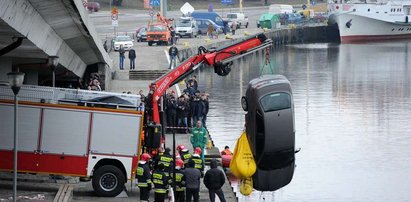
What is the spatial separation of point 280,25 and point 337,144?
74.5 m

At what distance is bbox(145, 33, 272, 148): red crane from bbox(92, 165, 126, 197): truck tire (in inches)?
182

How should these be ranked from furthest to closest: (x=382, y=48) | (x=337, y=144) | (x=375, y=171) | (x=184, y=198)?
(x=382, y=48) < (x=337, y=144) < (x=375, y=171) < (x=184, y=198)

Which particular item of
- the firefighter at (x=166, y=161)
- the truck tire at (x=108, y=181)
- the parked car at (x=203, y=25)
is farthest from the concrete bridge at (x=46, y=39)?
the parked car at (x=203, y=25)

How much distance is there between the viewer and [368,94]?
62.9 meters

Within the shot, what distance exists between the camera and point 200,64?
106ft

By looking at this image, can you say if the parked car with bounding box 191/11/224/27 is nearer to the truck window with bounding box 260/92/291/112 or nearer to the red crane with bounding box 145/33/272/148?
the red crane with bounding box 145/33/272/148

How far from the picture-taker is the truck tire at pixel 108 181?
26719 mm

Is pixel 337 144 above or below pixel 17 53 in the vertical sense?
below

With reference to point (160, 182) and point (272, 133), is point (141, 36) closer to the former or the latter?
point (272, 133)

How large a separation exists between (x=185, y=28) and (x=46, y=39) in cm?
6209

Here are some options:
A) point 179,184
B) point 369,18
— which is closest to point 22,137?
point 179,184

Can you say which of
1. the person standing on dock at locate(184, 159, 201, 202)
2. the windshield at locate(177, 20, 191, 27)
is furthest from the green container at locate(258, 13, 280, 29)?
the person standing on dock at locate(184, 159, 201, 202)

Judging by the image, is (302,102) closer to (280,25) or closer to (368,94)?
(368,94)

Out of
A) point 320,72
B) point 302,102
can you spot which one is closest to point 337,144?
point 302,102
